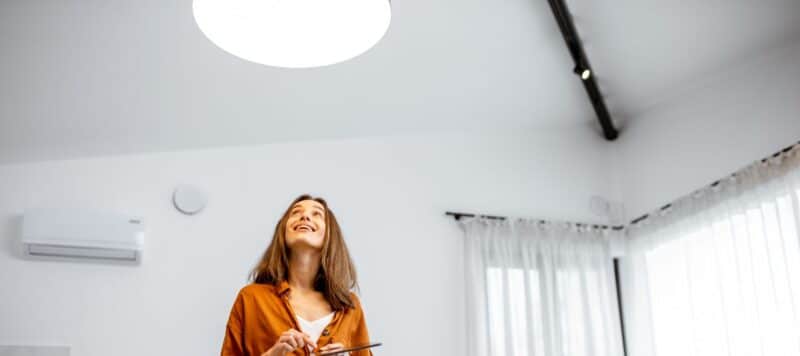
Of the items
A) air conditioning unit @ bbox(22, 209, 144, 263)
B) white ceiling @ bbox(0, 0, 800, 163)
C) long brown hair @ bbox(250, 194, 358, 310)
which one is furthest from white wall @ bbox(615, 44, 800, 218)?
air conditioning unit @ bbox(22, 209, 144, 263)

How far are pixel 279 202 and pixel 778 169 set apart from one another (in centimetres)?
193

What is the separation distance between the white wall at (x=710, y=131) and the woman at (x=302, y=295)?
5.75 feet

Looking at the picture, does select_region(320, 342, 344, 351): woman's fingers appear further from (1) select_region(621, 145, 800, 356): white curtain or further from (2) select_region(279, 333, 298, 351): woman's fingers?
(1) select_region(621, 145, 800, 356): white curtain

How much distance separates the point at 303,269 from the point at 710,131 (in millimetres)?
1979

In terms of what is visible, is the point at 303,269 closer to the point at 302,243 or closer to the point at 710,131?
the point at 302,243

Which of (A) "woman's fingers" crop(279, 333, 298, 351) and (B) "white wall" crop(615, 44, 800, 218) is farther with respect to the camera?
(B) "white wall" crop(615, 44, 800, 218)

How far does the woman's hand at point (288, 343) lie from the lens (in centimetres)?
240

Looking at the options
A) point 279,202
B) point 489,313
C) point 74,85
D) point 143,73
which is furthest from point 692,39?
point 74,85

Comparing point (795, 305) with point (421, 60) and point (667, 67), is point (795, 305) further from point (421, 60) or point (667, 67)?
point (421, 60)

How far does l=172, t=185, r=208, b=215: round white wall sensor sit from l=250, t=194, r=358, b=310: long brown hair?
26.9 inches

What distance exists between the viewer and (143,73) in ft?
10.0

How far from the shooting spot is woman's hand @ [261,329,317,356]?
2402 mm

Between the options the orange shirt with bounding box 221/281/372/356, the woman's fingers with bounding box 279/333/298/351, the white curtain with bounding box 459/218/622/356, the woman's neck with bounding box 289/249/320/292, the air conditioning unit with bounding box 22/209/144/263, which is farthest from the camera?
the white curtain with bounding box 459/218/622/356

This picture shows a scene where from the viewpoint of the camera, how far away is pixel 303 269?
9.24 ft
